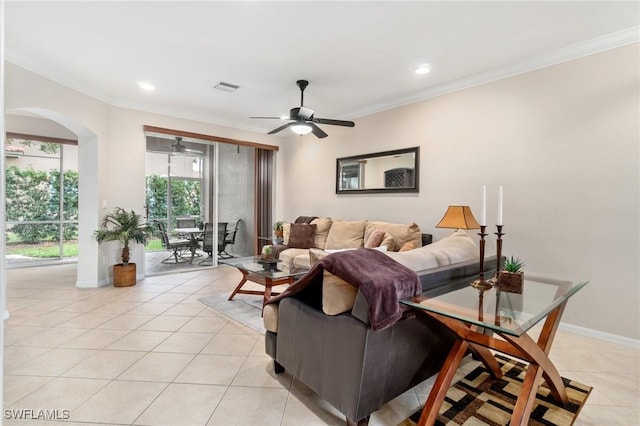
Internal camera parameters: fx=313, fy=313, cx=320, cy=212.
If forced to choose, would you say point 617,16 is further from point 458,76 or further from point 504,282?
point 504,282

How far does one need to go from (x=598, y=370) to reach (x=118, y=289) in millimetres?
5350

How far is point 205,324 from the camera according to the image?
3.20m

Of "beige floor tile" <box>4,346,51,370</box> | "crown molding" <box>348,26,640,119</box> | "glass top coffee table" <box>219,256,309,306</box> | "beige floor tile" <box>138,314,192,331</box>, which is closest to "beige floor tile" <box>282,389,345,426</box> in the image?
"glass top coffee table" <box>219,256,309,306</box>

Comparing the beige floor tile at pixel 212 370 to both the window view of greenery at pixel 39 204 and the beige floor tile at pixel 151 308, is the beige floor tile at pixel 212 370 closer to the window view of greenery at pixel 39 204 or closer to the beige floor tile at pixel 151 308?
the beige floor tile at pixel 151 308

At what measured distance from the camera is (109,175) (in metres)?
4.71

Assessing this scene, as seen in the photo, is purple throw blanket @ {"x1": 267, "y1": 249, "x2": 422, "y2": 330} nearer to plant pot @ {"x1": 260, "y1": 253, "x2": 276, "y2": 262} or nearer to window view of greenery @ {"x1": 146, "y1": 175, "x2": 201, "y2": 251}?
plant pot @ {"x1": 260, "y1": 253, "x2": 276, "y2": 262}

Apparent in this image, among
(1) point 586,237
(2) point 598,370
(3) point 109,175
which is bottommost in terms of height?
(2) point 598,370

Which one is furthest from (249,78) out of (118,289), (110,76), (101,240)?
(118,289)

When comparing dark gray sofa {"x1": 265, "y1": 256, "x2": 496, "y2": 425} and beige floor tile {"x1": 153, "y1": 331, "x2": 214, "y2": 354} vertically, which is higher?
dark gray sofa {"x1": 265, "y1": 256, "x2": 496, "y2": 425}

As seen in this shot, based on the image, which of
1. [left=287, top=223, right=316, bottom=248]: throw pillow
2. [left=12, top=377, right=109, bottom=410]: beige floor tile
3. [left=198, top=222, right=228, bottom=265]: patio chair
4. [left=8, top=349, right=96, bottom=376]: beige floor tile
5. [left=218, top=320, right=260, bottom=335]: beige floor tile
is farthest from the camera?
[left=198, top=222, right=228, bottom=265]: patio chair

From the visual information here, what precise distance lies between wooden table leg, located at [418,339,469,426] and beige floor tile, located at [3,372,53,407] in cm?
248

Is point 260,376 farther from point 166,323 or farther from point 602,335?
point 602,335

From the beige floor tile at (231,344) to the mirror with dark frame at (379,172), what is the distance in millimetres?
2879

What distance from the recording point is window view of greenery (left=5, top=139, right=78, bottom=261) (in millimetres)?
5992
